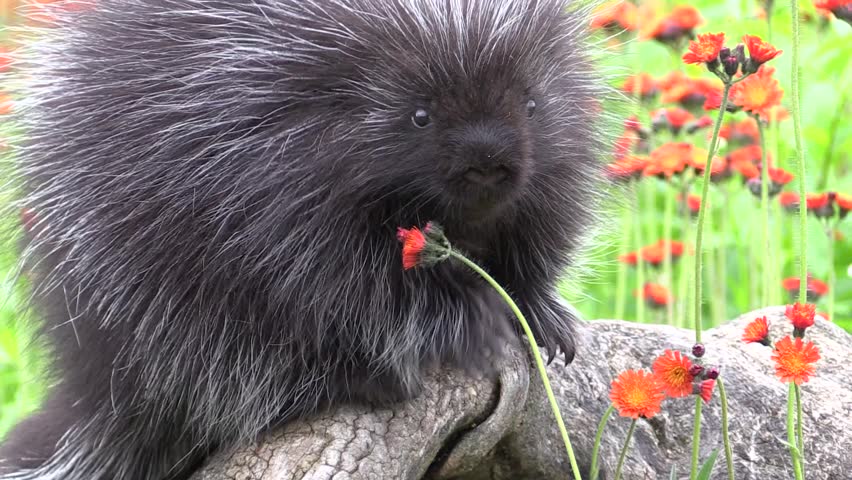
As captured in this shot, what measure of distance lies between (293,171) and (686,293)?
2.26 m

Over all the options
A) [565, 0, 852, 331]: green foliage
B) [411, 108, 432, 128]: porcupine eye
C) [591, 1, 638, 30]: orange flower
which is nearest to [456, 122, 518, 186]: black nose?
[411, 108, 432, 128]: porcupine eye


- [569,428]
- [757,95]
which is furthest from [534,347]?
[757,95]

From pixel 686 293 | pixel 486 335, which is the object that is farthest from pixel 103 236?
pixel 686 293

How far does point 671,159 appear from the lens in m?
3.37

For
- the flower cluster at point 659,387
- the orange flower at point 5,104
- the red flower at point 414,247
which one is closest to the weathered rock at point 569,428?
the flower cluster at point 659,387

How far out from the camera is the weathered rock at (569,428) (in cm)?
273

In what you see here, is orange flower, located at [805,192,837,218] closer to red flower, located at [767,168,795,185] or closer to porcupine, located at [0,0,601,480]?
red flower, located at [767,168,795,185]

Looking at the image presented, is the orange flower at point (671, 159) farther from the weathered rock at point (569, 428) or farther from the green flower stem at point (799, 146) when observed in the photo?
the green flower stem at point (799, 146)

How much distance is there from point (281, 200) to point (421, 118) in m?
0.39

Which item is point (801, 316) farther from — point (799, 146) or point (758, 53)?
point (758, 53)

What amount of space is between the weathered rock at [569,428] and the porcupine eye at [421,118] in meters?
0.73

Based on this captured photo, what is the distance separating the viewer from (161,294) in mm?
2721

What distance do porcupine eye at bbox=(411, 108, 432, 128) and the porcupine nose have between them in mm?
128

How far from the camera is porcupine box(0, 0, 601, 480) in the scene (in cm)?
248
